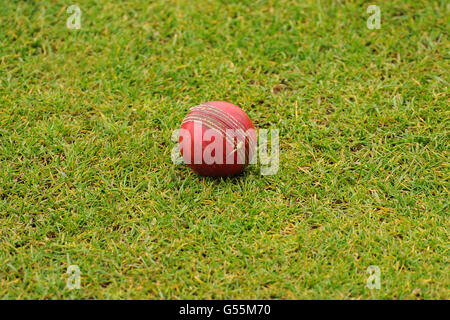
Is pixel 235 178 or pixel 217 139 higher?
pixel 217 139

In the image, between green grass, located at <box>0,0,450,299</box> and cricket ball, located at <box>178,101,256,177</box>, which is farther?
cricket ball, located at <box>178,101,256,177</box>

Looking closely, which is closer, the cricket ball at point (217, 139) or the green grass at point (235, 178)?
the green grass at point (235, 178)

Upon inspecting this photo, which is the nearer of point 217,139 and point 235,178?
point 217,139
